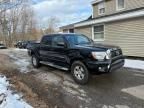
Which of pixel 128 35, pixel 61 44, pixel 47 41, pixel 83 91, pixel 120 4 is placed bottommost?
pixel 83 91

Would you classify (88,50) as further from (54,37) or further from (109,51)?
(54,37)

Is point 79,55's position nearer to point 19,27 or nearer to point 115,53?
point 115,53

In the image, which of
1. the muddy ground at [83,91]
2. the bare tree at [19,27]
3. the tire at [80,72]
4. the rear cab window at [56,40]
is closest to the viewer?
the muddy ground at [83,91]

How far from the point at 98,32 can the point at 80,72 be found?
1104 centimetres

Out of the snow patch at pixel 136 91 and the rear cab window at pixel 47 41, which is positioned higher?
the rear cab window at pixel 47 41

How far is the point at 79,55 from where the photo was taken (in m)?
6.91

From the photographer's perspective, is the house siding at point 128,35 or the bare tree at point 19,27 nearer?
the house siding at point 128,35

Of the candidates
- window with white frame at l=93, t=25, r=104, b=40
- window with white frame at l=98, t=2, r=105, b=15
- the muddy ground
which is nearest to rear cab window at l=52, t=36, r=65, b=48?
the muddy ground

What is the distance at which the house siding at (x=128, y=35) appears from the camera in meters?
12.9

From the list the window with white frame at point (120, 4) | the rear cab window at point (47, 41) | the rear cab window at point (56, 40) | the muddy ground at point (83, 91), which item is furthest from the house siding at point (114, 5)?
the rear cab window at point (56, 40)

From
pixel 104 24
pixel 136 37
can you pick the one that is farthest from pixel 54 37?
pixel 104 24

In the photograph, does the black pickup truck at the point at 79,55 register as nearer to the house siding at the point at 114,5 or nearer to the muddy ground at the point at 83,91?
the muddy ground at the point at 83,91

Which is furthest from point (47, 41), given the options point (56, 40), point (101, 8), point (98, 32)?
point (101, 8)

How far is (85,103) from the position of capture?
17.0 ft
